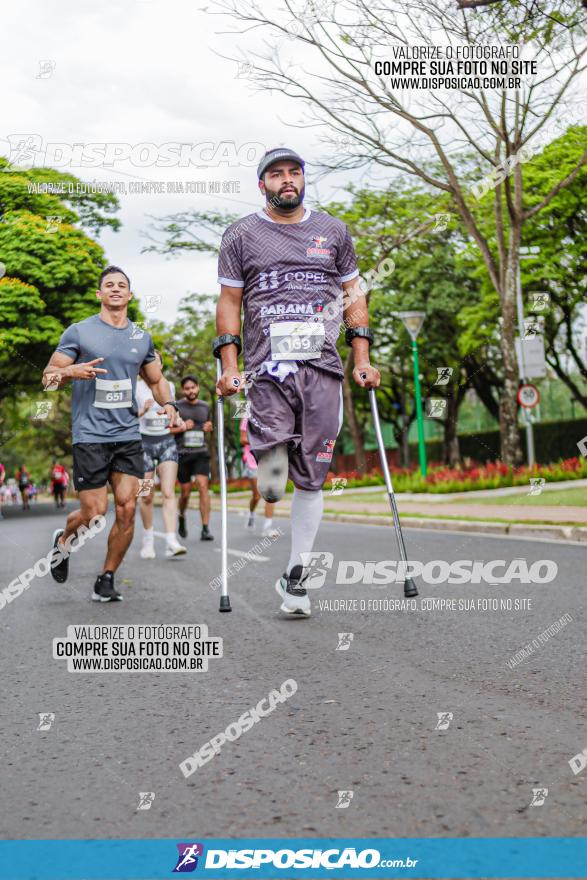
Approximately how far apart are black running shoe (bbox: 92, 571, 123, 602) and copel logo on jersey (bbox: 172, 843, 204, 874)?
14.3ft

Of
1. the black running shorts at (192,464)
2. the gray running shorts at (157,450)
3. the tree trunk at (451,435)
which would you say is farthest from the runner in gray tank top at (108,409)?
the tree trunk at (451,435)

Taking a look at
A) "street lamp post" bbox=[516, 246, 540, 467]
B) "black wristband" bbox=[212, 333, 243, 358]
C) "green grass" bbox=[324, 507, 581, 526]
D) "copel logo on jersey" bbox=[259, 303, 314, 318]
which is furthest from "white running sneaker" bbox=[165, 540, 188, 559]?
"street lamp post" bbox=[516, 246, 540, 467]

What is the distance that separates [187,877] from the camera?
2205 millimetres

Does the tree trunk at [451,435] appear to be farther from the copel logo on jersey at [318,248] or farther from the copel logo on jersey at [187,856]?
the copel logo on jersey at [187,856]

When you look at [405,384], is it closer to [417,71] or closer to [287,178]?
[417,71]

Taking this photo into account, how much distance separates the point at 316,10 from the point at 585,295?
15.7 meters

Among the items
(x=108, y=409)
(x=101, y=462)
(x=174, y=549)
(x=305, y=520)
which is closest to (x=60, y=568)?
(x=101, y=462)

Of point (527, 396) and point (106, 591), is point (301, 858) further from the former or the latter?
point (527, 396)

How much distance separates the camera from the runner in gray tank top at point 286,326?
17.0ft

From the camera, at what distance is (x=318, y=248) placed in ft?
17.3

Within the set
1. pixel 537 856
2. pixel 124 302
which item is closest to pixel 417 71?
pixel 124 302

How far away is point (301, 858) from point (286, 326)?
127 inches

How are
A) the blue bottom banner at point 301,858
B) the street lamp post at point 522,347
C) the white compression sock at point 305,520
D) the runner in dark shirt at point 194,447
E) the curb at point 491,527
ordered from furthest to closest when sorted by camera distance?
the street lamp post at point 522,347, the runner in dark shirt at point 194,447, the curb at point 491,527, the white compression sock at point 305,520, the blue bottom banner at point 301,858

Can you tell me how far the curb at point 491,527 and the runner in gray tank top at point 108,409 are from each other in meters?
4.94
